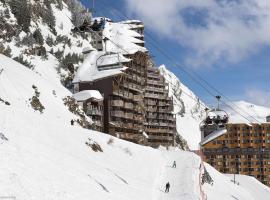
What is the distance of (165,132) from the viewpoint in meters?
139

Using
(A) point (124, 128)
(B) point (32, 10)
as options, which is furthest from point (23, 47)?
(A) point (124, 128)

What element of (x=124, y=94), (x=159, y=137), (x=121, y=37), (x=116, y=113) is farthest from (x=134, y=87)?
(x=159, y=137)

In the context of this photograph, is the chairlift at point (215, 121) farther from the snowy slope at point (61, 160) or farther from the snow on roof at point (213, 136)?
the snowy slope at point (61, 160)

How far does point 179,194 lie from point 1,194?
31.9 metres

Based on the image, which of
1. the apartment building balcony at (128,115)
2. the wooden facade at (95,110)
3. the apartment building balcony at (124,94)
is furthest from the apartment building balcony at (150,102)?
the wooden facade at (95,110)

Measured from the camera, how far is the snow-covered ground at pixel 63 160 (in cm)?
2658

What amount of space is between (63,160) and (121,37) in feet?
335

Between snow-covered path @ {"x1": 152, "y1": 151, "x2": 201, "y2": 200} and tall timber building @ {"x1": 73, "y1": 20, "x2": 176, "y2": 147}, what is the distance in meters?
22.7

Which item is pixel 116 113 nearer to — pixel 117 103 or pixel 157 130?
pixel 117 103

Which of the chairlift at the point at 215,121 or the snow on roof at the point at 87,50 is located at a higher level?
the snow on roof at the point at 87,50

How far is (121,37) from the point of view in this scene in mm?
135500

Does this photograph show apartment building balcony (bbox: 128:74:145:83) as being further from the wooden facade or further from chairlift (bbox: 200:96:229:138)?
chairlift (bbox: 200:96:229:138)

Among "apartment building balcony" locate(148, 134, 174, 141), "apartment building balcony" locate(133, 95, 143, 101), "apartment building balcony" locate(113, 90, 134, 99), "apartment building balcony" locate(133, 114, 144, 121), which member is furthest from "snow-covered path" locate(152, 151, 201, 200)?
"apartment building balcony" locate(148, 134, 174, 141)

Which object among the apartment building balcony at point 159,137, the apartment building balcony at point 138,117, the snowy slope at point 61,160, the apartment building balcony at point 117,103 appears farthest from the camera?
the apartment building balcony at point 159,137
